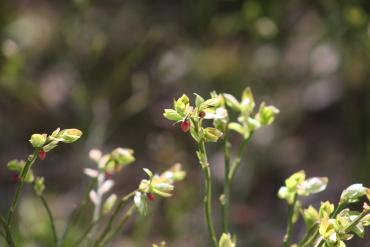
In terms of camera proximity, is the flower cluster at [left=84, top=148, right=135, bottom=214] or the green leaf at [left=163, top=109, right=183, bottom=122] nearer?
the green leaf at [left=163, top=109, right=183, bottom=122]

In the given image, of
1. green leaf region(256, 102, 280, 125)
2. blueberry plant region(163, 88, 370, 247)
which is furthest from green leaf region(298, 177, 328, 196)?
green leaf region(256, 102, 280, 125)

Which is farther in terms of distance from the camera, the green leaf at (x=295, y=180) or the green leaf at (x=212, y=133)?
the green leaf at (x=295, y=180)

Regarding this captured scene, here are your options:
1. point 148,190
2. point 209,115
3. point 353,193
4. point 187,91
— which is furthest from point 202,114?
point 187,91

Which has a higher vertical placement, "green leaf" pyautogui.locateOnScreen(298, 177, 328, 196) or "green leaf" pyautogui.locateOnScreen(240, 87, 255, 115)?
"green leaf" pyautogui.locateOnScreen(240, 87, 255, 115)

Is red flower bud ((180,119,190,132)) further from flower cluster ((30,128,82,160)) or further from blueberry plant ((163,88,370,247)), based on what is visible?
flower cluster ((30,128,82,160))

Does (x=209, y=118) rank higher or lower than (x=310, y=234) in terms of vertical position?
higher

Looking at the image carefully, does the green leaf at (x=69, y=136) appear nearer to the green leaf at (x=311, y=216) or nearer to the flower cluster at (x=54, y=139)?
the flower cluster at (x=54, y=139)

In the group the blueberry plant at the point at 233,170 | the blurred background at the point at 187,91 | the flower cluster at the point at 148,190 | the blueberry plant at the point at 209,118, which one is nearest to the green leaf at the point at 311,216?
the blueberry plant at the point at 233,170

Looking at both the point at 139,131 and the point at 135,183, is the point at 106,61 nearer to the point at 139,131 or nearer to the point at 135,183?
the point at 139,131

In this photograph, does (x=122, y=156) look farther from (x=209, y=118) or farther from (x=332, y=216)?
(x=332, y=216)
